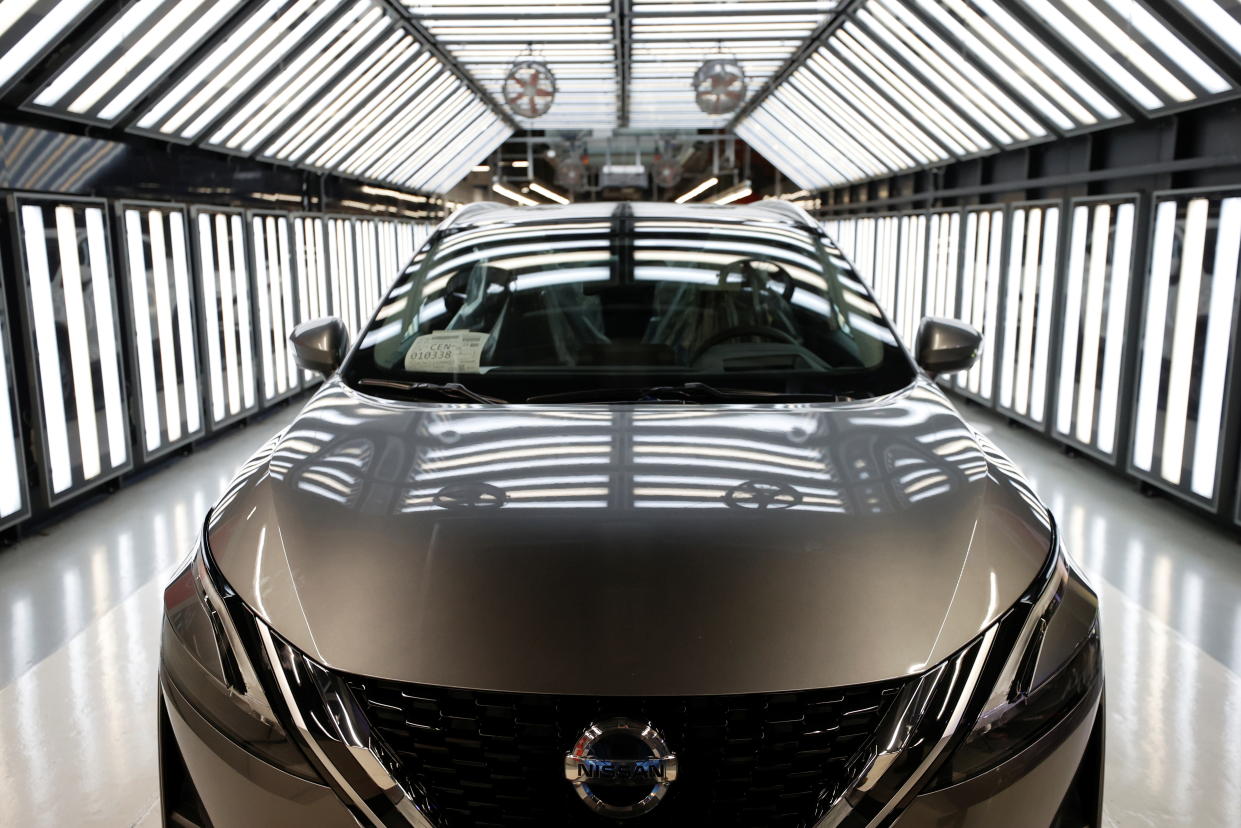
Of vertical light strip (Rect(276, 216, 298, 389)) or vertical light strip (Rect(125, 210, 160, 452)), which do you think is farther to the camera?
vertical light strip (Rect(276, 216, 298, 389))

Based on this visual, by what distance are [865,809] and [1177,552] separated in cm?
392

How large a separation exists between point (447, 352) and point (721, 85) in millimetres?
5618

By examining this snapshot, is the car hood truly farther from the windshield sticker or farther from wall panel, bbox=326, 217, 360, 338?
wall panel, bbox=326, 217, 360, 338

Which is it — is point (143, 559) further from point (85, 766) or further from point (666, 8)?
point (666, 8)

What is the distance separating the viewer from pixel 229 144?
287 inches

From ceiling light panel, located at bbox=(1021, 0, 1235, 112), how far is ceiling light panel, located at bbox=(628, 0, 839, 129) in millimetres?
3056

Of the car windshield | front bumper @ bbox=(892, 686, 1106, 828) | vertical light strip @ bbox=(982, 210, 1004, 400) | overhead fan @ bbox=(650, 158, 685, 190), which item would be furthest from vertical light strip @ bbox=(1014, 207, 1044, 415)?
overhead fan @ bbox=(650, 158, 685, 190)

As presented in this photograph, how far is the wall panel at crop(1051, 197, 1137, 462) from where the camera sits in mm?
5664

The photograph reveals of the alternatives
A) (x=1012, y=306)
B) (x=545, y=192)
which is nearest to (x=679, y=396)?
(x=1012, y=306)

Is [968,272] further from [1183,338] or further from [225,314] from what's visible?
[225,314]

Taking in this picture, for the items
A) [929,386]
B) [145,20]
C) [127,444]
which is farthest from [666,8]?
[929,386]

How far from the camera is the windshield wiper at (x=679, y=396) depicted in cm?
189

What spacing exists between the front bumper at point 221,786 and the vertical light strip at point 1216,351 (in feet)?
15.5

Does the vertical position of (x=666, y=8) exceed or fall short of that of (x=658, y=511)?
it exceeds it
